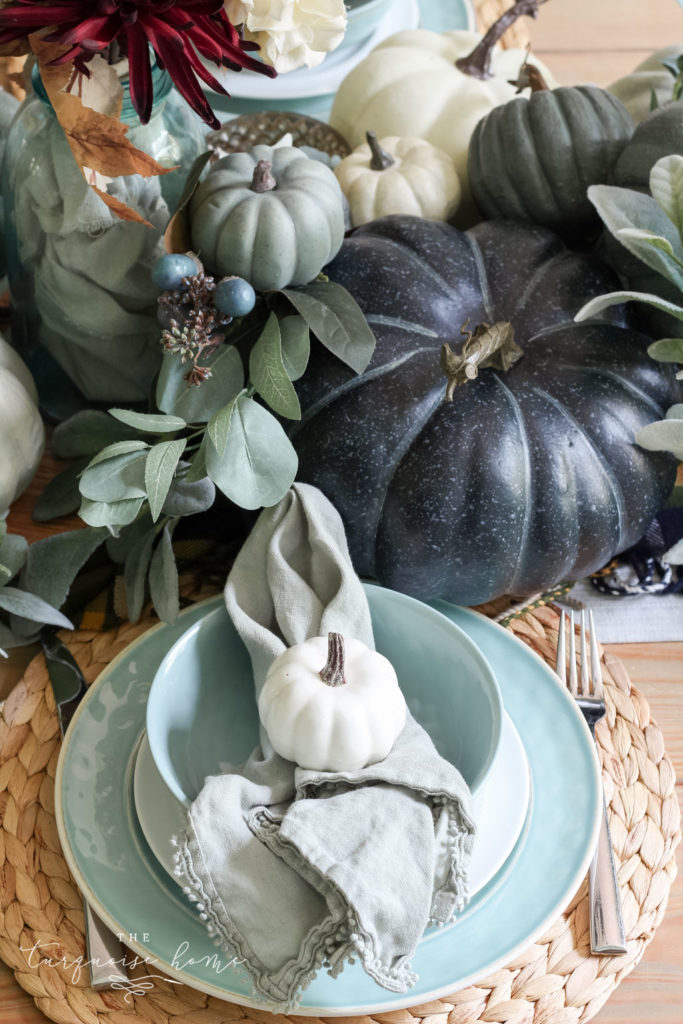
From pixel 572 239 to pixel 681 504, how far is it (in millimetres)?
249

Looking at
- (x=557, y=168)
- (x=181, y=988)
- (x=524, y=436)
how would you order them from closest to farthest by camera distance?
1. (x=181, y=988)
2. (x=524, y=436)
3. (x=557, y=168)

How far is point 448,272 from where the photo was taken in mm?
773

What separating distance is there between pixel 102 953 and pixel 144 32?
0.52 meters

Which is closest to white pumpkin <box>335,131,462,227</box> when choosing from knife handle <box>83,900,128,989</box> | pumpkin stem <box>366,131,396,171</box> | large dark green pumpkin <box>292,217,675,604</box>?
pumpkin stem <box>366,131,396,171</box>

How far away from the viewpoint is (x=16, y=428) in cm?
74

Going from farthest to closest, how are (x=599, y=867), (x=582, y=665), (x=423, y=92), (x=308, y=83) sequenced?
1. (x=308, y=83)
2. (x=423, y=92)
3. (x=582, y=665)
4. (x=599, y=867)

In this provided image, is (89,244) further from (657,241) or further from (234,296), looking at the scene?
(657,241)

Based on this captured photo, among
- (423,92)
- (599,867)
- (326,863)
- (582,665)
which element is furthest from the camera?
(423,92)

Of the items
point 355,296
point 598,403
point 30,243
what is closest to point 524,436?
point 598,403

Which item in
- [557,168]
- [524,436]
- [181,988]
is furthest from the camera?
[557,168]

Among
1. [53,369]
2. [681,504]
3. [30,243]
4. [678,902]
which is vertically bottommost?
[678,902]

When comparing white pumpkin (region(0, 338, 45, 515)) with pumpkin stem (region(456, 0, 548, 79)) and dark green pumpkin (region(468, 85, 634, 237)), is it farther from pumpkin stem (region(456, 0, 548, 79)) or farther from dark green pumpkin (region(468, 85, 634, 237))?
pumpkin stem (region(456, 0, 548, 79))

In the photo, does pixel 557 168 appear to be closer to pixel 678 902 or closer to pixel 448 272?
pixel 448 272

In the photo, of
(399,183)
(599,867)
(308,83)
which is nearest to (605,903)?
(599,867)
